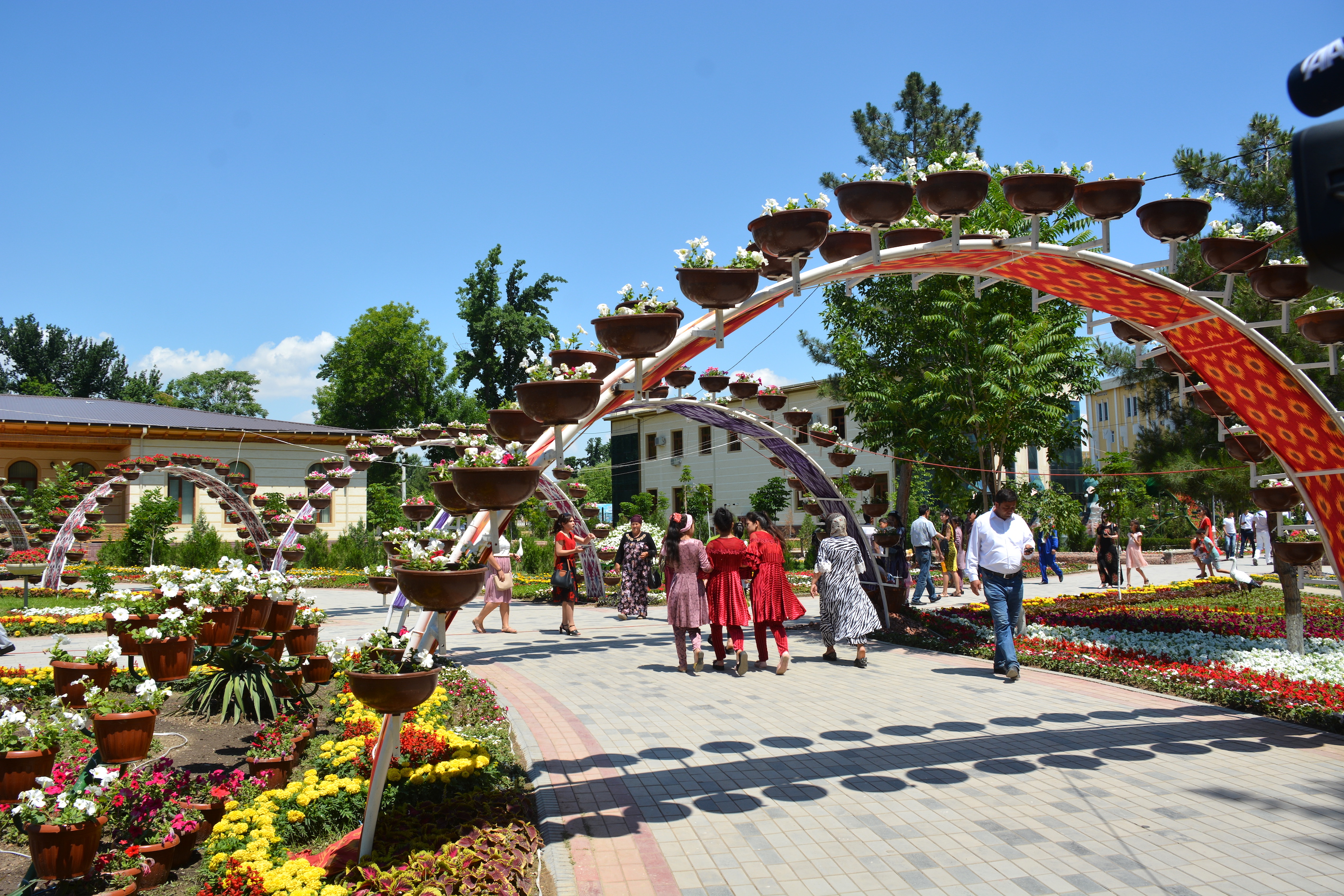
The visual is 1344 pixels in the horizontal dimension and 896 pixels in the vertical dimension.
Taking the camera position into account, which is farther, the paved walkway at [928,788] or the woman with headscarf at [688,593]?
the woman with headscarf at [688,593]

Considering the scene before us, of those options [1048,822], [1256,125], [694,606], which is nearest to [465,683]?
[694,606]

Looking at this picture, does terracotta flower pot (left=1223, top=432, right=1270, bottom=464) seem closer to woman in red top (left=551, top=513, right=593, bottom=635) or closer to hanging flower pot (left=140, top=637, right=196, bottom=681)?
woman in red top (left=551, top=513, right=593, bottom=635)

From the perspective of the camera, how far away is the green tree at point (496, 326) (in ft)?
146

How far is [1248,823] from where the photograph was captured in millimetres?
4676

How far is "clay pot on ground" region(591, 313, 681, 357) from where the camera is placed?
17.0 feet

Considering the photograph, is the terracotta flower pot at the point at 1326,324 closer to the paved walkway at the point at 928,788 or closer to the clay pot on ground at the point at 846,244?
the paved walkway at the point at 928,788

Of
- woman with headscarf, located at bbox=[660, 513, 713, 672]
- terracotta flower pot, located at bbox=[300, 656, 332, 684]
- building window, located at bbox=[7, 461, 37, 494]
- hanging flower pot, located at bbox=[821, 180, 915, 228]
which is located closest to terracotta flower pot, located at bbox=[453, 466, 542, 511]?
hanging flower pot, located at bbox=[821, 180, 915, 228]

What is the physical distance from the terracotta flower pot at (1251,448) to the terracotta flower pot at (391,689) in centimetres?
859

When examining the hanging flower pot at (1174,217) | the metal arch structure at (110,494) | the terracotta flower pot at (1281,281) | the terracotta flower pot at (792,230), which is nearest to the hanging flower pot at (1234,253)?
the terracotta flower pot at (1281,281)

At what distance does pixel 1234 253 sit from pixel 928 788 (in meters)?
5.37

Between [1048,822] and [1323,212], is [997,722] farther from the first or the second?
[1323,212]

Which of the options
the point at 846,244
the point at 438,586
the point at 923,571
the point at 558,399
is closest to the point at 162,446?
the point at 923,571

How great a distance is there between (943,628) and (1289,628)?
12.3ft

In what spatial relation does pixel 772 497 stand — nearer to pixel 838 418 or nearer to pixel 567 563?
pixel 838 418
